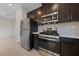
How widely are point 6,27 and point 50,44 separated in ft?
3.48

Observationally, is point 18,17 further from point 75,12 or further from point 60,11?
point 75,12

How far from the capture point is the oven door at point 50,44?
242 cm

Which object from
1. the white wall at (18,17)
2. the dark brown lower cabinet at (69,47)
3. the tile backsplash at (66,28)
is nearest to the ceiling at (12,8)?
the white wall at (18,17)

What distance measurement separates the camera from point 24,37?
282 cm

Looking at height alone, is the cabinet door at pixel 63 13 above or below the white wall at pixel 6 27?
above

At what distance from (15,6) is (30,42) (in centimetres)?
99

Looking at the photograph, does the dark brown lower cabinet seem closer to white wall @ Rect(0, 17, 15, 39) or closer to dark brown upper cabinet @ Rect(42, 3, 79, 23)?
dark brown upper cabinet @ Rect(42, 3, 79, 23)

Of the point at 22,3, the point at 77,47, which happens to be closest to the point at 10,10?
the point at 22,3

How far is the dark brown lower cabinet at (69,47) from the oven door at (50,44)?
134 millimetres

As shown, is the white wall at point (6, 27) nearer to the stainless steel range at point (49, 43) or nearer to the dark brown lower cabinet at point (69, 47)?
the stainless steel range at point (49, 43)

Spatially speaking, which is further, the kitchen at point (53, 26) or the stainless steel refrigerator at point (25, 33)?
the stainless steel refrigerator at point (25, 33)

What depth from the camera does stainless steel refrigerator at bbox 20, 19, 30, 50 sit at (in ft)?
8.80

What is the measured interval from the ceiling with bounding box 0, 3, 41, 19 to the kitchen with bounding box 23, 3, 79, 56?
0.16 meters

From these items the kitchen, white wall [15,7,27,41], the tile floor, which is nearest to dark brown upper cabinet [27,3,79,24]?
the kitchen
